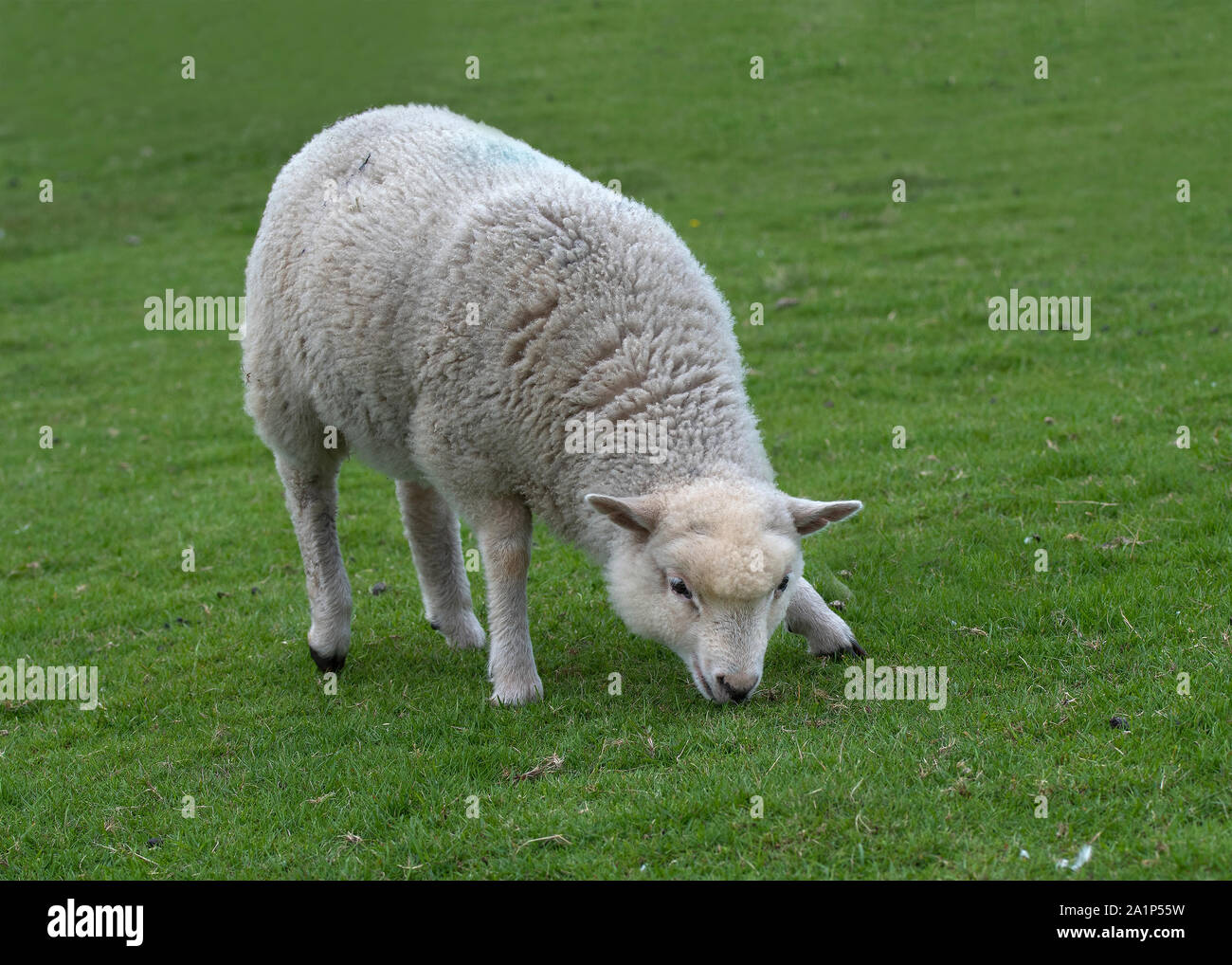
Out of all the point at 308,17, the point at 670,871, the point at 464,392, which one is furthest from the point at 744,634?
the point at 308,17

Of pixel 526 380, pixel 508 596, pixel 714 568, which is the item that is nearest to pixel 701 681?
pixel 714 568

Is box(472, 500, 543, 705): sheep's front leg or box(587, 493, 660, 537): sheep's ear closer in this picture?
box(587, 493, 660, 537): sheep's ear

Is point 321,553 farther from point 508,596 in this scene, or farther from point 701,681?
point 701,681

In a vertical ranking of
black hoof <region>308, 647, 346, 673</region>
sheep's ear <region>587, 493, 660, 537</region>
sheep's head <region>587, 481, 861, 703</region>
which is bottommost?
black hoof <region>308, 647, 346, 673</region>

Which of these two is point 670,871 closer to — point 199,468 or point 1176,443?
point 1176,443

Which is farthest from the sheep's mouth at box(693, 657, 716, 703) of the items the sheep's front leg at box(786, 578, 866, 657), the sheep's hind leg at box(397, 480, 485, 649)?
the sheep's hind leg at box(397, 480, 485, 649)

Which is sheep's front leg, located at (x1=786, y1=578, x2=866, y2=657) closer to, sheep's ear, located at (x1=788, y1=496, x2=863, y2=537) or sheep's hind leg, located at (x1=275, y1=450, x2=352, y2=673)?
sheep's ear, located at (x1=788, y1=496, x2=863, y2=537)

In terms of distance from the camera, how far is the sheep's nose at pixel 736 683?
17.7ft

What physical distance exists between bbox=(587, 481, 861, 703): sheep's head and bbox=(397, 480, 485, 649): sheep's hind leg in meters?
2.10

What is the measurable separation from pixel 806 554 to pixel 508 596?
7.86ft

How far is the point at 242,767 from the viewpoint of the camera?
6.06 meters

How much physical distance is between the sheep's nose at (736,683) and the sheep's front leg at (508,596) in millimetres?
1242

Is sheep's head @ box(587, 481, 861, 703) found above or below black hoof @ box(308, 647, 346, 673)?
above

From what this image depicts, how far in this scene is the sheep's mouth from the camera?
5.56 meters
